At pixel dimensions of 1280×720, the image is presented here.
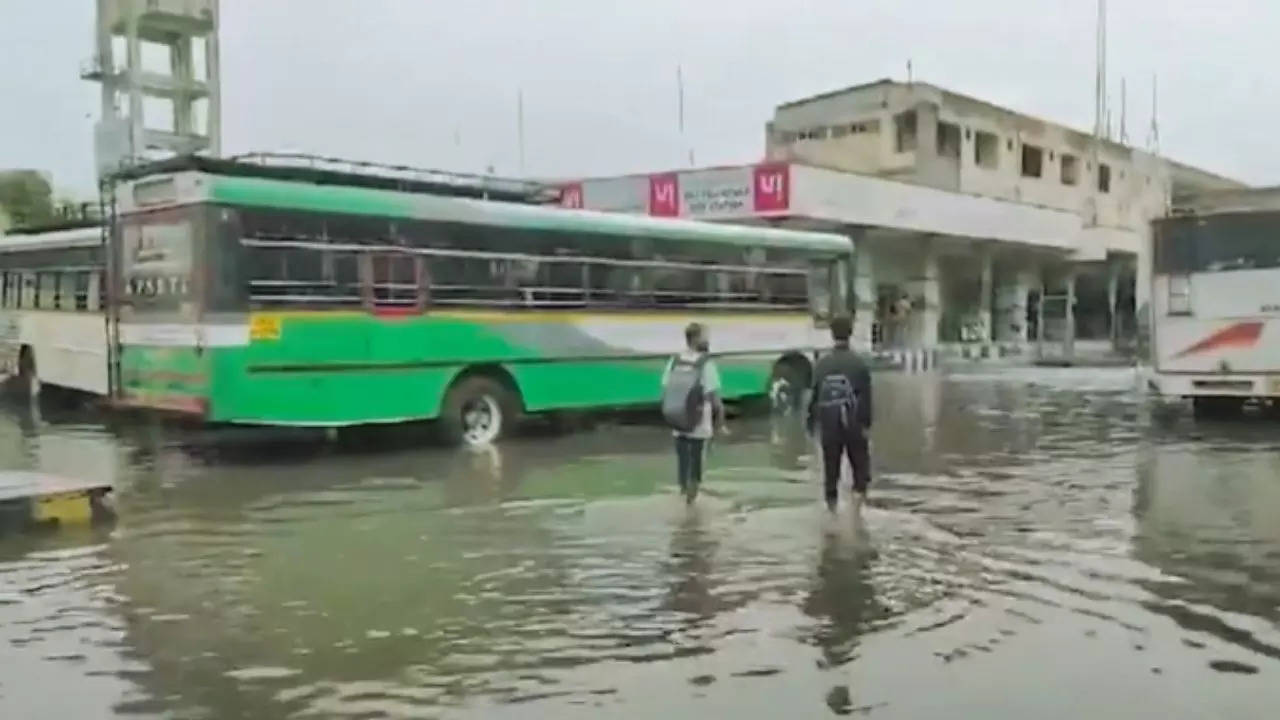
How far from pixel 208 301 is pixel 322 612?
6.74 metres

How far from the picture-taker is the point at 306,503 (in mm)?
11836

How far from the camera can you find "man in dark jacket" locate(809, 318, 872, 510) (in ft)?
35.0

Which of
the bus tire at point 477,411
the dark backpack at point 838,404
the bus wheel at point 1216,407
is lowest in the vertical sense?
the bus wheel at point 1216,407

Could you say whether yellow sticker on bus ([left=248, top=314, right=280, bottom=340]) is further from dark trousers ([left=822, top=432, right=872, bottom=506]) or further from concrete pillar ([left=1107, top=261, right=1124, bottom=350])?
concrete pillar ([left=1107, top=261, right=1124, bottom=350])

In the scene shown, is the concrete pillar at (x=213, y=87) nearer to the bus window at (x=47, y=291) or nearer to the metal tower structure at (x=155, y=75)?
the metal tower structure at (x=155, y=75)

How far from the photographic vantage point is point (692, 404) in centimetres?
1123

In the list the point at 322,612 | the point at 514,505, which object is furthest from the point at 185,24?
the point at 322,612

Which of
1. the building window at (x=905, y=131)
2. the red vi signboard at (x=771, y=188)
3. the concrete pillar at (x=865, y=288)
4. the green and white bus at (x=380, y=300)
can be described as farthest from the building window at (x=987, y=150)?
the green and white bus at (x=380, y=300)

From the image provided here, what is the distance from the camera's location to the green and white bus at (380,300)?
44.8ft

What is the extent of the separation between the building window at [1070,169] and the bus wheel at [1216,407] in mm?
37096

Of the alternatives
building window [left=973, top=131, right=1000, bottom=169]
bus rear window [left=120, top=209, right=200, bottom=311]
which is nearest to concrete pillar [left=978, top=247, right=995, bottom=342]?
building window [left=973, top=131, right=1000, bottom=169]

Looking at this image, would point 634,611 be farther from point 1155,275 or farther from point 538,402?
point 1155,275

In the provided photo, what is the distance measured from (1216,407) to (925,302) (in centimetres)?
2176

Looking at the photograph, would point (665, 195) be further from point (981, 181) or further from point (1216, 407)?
point (981, 181)
